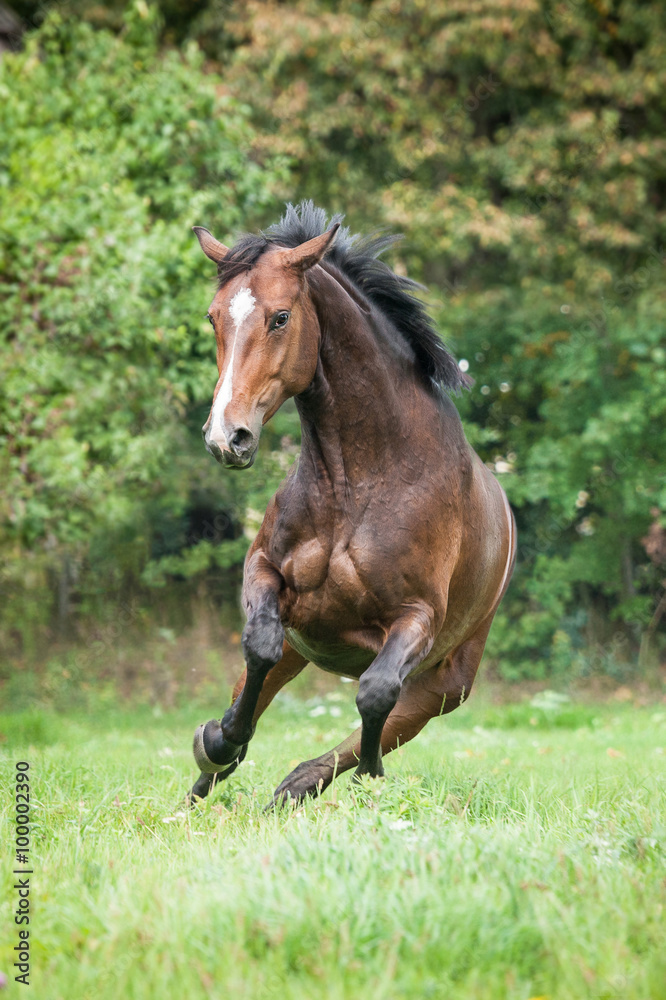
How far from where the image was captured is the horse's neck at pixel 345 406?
4.08 m

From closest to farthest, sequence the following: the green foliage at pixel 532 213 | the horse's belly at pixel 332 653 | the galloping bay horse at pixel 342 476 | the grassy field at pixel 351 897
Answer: the grassy field at pixel 351 897, the galloping bay horse at pixel 342 476, the horse's belly at pixel 332 653, the green foliage at pixel 532 213

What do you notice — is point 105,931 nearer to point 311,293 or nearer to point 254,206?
point 311,293

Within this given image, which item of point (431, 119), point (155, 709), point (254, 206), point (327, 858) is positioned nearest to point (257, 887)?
point (327, 858)

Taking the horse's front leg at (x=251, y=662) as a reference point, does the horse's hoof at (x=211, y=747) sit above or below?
below

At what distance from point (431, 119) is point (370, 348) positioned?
1169 cm

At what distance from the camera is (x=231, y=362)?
3.56 m

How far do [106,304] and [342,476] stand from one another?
22.0ft

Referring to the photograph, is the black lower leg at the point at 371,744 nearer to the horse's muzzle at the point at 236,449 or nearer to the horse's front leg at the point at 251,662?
the horse's front leg at the point at 251,662

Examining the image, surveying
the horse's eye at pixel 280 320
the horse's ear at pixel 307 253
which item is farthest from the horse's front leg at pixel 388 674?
the horse's ear at pixel 307 253

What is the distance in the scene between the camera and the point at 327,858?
9.32ft

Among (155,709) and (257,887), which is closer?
(257,887)

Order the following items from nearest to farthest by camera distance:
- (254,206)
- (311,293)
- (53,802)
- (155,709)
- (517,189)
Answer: (311,293)
(53,802)
(155,709)
(254,206)
(517,189)

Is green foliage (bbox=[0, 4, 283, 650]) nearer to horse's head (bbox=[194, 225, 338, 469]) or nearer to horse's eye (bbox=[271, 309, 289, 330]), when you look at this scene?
horse's head (bbox=[194, 225, 338, 469])

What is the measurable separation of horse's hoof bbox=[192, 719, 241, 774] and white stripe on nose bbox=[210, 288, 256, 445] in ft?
5.12
